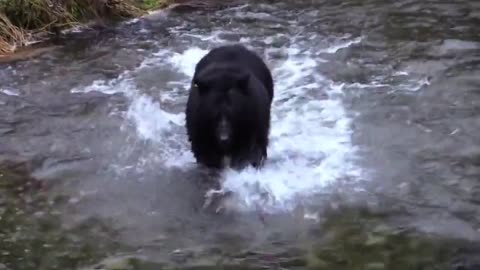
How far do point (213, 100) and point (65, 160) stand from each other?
179 cm

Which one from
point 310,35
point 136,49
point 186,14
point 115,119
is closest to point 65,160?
point 115,119

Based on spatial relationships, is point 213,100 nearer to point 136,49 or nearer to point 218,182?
point 218,182

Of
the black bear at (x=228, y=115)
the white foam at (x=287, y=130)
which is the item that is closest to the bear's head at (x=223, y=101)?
the black bear at (x=228, y=115)

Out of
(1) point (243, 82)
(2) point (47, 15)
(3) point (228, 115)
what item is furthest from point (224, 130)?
(2) point (47, 15)

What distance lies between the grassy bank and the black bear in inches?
176

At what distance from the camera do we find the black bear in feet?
21.3

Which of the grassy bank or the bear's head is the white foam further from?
the grassy bank

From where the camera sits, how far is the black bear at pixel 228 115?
6488 mm

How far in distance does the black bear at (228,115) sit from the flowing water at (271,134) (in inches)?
8.8

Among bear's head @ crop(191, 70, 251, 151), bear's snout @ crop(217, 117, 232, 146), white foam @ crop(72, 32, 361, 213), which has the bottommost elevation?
white foam @ crop(72, 32, 361, 213)

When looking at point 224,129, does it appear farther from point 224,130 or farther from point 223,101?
point 223,101

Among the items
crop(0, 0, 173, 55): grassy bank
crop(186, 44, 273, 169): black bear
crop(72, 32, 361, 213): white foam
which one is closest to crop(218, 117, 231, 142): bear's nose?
crop(186, 44, 273, 169): black bear

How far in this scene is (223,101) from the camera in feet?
21.2

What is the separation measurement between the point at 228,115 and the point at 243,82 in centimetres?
28
